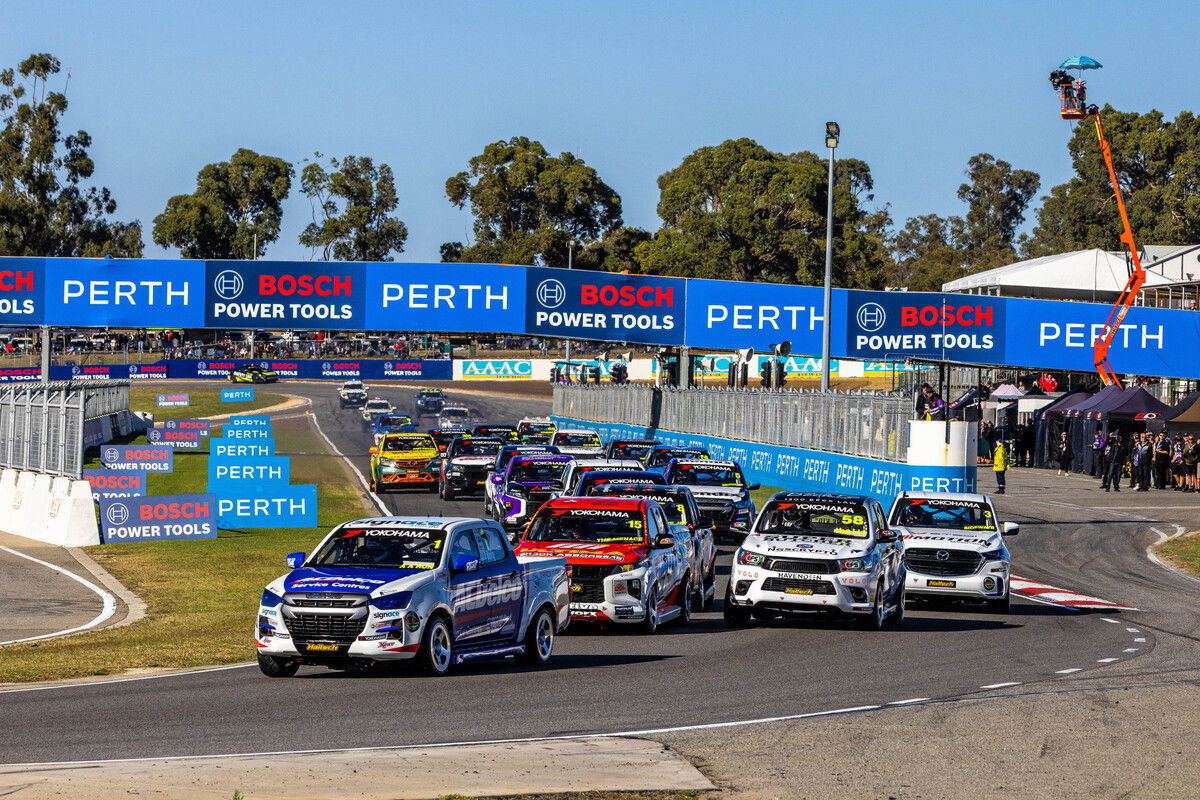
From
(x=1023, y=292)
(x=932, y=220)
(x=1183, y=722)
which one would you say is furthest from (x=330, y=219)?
(x=1183, y=722)

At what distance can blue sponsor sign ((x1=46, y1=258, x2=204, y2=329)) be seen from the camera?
43.6 meters

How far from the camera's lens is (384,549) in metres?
14.8

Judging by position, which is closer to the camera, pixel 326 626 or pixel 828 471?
pixel 326 626

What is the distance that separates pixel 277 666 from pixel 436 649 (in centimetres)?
142

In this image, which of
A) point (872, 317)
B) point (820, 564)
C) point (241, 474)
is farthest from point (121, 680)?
point (872, 317)

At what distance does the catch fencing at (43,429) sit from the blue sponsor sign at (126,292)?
6867 mm

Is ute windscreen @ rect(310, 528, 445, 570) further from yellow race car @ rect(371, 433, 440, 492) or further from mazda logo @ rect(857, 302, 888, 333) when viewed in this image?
mazda logo @ rect(857, 302, 888, 333)

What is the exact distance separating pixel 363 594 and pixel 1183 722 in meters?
6.71

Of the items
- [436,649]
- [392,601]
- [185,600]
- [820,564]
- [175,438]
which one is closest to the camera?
[392,601]

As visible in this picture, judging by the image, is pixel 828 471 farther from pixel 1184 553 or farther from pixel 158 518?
pixel 158 518

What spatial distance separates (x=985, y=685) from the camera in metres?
14.4

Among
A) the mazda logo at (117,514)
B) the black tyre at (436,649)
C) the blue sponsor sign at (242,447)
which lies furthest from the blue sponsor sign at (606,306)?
the black tyre at (436,649)

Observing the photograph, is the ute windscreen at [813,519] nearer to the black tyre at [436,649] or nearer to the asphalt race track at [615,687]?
the asphalt race track at [615,687]

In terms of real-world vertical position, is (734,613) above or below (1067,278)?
below
